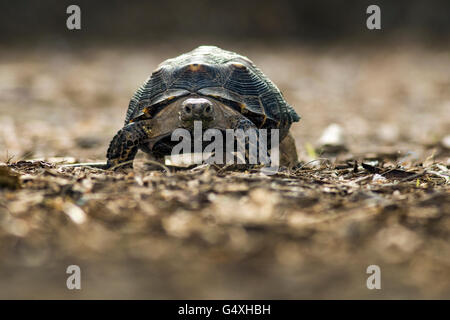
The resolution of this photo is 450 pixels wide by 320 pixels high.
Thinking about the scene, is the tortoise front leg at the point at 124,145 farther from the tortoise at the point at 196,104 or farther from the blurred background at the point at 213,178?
the blurred background at the point at 213,178

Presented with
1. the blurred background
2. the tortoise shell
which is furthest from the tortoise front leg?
the blurred background

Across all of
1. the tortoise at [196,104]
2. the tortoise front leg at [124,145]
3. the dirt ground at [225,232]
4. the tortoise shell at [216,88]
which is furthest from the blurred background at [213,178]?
the tortoise shell at [216,88]

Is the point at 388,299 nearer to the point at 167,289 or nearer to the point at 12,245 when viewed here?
the point at 167,289

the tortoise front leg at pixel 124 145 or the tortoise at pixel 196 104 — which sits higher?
the tortoise at pixel 196 104

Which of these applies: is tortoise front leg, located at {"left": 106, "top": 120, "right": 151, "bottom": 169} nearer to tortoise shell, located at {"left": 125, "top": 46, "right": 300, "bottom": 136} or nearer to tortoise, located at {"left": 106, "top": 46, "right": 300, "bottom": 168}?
tortoise, located at {"left": 106, "top": 46, "right": 300, "bottom": 168}

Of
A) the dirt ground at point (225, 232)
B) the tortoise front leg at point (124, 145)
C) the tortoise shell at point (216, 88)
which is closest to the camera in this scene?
the dirt ground at point (225, 232)

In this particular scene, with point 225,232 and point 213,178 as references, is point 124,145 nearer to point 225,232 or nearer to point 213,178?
point 213,178

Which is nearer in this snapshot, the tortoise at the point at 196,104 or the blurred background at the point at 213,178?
the blurred background at the point at 213,178

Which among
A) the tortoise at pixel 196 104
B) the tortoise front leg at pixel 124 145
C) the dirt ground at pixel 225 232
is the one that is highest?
the tortoise at pixel 196 104
